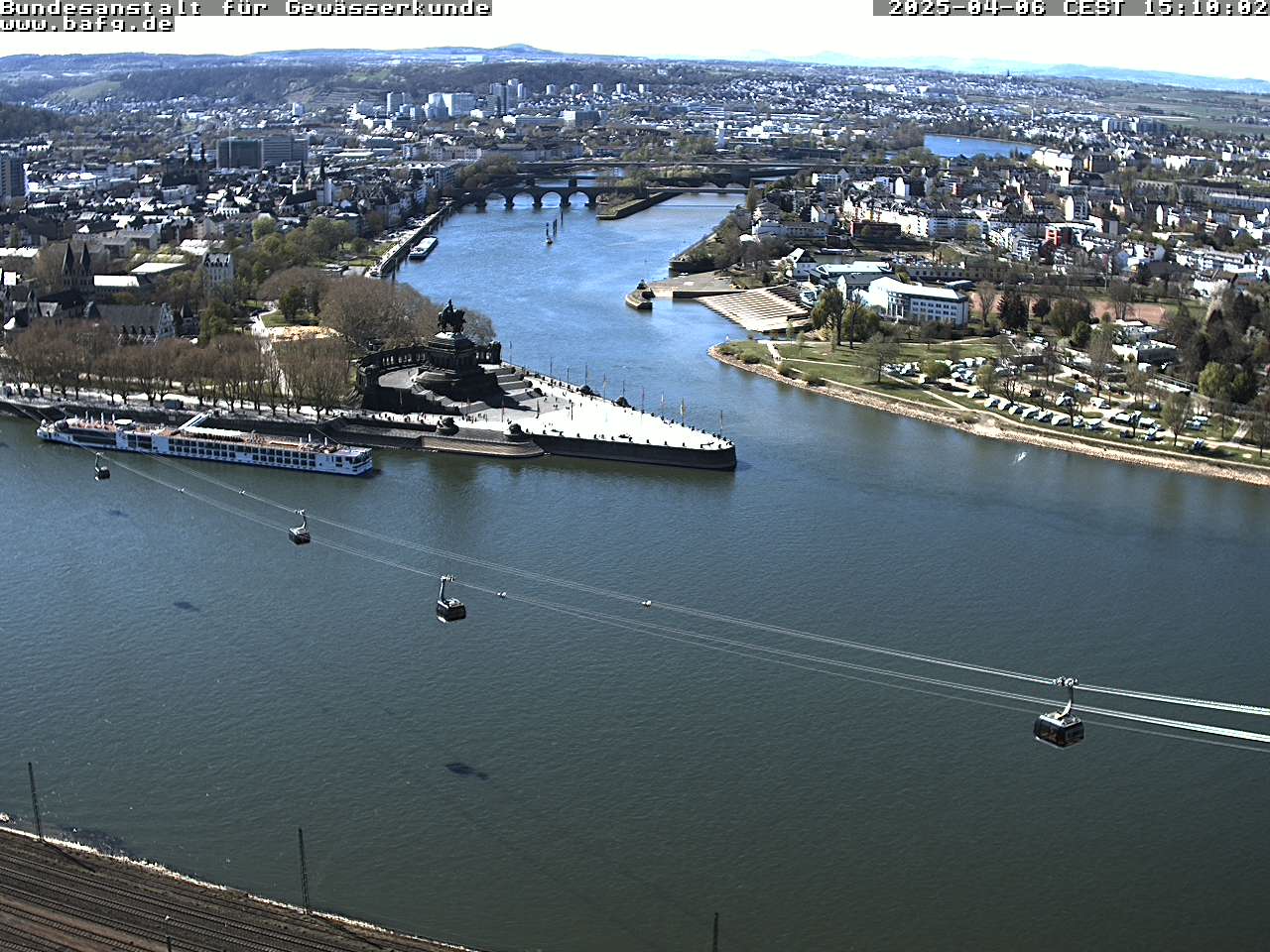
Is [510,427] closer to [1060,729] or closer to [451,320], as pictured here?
[451,320]

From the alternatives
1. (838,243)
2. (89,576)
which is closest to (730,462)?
(89,576)

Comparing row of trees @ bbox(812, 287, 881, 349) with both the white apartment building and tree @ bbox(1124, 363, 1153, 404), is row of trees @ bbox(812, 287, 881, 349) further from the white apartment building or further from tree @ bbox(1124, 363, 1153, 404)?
tree @ bbox(1124, 363, 1153, 404)

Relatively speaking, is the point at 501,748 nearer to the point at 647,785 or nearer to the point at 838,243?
the point at 647,785

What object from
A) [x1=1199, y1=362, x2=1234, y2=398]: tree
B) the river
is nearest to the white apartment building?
[x1=1199, y1=362, x2=1234, y2=398]: tree

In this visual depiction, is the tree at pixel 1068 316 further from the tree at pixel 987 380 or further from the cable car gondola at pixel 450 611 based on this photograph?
the cable car gondola at pixel 450 611

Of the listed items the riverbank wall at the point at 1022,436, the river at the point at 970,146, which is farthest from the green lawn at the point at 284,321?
the river at the point at 970,146
